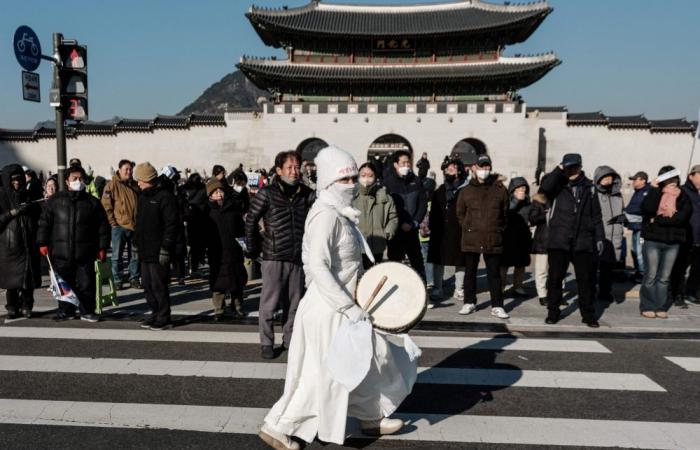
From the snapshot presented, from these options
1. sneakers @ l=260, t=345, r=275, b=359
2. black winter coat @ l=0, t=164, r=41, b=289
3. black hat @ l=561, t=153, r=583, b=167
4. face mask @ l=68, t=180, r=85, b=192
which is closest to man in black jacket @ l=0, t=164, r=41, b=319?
black winter coat @ l=0, t=164, r=41, b=289

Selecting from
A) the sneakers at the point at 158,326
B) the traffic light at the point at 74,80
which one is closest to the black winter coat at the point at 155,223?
the sneakers at the point at 158,326

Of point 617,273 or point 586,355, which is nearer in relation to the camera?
point 586,355

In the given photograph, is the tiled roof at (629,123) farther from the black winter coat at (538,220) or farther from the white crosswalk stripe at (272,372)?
the white crosswalk stripe at (272,372)

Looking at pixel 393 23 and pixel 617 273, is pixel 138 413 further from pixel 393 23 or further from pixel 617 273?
pixel 393 23

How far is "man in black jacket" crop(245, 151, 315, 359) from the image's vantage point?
4.71 meters

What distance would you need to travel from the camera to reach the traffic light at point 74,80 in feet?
23.4

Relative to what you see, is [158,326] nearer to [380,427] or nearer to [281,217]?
[281,217]

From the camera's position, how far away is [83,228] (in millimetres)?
5785

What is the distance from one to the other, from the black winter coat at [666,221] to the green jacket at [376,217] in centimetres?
323

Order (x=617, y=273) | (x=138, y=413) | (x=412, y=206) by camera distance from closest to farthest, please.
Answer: (x=138, y=413) → (x=412, y=206) → (x=617, y=273)

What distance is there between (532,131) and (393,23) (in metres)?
11.3

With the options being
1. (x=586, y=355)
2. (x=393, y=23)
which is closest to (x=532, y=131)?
(x=393, y=23)

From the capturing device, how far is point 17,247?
19.9 ft

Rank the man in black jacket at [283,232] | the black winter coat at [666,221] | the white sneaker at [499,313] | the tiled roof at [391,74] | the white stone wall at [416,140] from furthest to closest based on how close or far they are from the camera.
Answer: the white stone wall at [416,140], the tiled roof at [391,74], the black winter coat at [666,221], the white sneaker at [499,313], the man in black jacket at [283,232]
